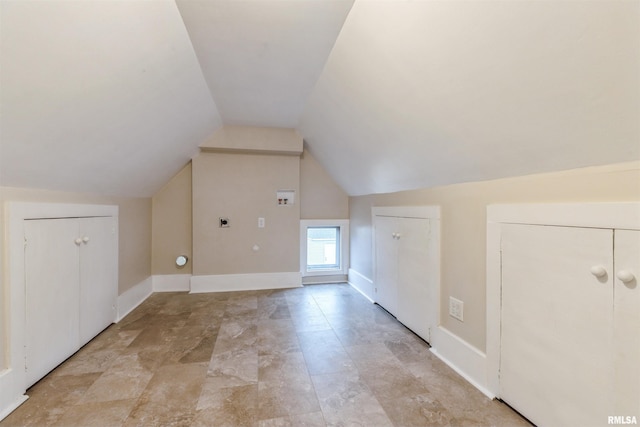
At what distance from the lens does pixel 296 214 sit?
3666mm

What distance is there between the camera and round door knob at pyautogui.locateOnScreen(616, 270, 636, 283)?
931mm

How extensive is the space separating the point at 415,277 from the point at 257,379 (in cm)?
146

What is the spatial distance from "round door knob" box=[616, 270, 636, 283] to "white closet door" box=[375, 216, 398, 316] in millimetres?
1633

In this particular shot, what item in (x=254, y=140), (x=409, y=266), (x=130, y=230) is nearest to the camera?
(x=409, y=266)

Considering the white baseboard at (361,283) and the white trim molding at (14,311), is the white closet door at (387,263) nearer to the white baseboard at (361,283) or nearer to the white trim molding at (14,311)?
the white baseboard at (361,283)

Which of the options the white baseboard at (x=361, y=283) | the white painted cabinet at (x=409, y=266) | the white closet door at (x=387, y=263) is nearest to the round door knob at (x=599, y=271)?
the white painted cabinet at (x=409, y=266)

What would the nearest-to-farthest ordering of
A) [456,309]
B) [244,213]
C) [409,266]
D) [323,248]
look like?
[456,309], [409,266], [244,213], [323,248]

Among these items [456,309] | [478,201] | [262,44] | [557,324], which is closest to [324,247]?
[456,309]

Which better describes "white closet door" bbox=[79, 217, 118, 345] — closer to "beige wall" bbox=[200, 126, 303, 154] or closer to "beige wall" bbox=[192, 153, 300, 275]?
"beige wall" bbox=[192, 153, 300, 275]

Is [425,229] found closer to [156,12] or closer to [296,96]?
[296,96]

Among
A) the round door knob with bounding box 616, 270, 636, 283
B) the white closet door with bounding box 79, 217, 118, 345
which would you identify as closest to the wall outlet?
the round door knob with bounding box 616, 270, 636, 283

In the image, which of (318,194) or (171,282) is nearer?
(171,282)

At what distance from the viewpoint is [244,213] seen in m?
3.55

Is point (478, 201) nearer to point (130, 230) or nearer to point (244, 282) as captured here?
point (244, 282)
